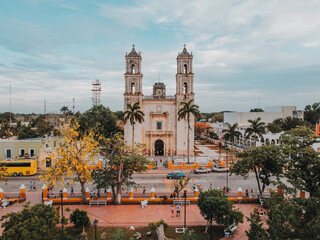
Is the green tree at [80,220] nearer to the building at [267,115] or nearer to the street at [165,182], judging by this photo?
the street at [165,182]

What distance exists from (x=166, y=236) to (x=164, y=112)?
27.2 metres

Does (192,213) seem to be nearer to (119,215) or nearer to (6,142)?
(119,215)

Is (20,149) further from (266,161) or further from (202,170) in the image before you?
(266,161)

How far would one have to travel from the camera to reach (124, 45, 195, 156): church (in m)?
39.6

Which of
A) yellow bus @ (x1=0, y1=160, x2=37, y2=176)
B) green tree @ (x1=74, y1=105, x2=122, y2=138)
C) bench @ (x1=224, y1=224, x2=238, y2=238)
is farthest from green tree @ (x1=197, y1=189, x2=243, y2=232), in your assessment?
green tree @ (x1=74, y1=105, x2=122, y2=138)

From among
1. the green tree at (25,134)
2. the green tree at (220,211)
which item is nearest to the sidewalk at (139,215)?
the green tree at (220,211)

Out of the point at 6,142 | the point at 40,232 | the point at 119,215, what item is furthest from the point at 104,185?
the point at 6,142

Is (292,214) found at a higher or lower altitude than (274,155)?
lower

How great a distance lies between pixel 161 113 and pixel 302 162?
26678 millimetres

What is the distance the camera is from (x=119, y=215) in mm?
17547

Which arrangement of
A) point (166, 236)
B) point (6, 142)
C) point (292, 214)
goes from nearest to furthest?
point (292, 214) → point (166, 236) → point (6, 142)

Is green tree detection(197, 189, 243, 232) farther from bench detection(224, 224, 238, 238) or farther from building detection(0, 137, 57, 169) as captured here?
building detection(0, 137, 57, 169)

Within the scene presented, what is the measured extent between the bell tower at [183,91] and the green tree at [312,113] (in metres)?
55.3

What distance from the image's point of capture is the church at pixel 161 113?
39625 mm
